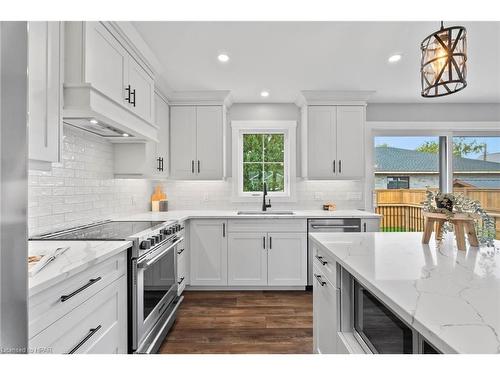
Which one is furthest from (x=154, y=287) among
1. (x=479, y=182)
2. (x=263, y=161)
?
(x=479, y=182)

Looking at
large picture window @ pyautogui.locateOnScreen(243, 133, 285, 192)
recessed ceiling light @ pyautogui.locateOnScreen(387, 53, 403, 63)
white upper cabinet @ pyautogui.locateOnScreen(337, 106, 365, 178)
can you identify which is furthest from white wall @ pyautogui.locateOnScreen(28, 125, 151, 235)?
recessed ceiling light @ pyautogui.locateOnScreen(387, 53, 403, 63)

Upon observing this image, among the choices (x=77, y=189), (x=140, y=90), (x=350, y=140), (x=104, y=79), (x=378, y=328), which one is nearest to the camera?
(x=378, y=328)

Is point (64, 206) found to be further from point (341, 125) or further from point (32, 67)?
point (341, 125)

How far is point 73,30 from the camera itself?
165 centimetres

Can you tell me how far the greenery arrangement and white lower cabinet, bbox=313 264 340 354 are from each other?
2.22ft

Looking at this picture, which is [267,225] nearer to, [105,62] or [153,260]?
[153,260]

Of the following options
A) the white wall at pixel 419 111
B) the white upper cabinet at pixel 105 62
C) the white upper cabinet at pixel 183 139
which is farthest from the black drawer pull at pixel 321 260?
the white wall at pixel 419 111

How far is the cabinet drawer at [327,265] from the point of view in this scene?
58.2 inches

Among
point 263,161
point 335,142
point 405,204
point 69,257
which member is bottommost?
point 69,257

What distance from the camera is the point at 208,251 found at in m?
3.46

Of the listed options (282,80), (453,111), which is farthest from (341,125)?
(453,111)

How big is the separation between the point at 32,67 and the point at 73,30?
0.50 m

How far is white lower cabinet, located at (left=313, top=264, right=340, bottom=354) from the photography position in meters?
1.47

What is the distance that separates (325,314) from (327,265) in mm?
279
